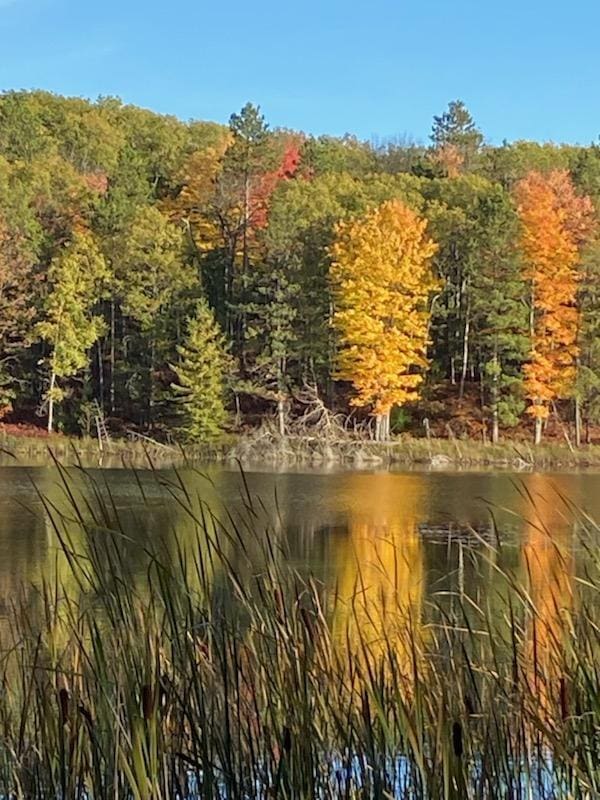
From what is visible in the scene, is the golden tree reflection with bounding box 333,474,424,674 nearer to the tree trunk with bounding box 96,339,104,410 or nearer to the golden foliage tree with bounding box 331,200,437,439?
the golden foliage tree with bounding box 331,200,437,439

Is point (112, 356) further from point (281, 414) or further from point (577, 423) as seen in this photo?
point (577, 423)

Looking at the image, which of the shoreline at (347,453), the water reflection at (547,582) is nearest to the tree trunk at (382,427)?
the shoreline at (347,453)

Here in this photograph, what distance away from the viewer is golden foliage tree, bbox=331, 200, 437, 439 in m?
34.8

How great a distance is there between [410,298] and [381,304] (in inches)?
41.5

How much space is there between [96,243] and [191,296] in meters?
3.88

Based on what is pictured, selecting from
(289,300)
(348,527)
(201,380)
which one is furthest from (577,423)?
(348,527)

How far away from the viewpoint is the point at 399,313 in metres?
35.2

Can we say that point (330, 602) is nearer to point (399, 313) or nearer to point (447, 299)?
point (399, 313)

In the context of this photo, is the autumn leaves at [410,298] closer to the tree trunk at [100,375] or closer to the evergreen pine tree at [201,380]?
the evergreen pine tree at [201,380]

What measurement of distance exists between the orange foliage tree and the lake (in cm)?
663

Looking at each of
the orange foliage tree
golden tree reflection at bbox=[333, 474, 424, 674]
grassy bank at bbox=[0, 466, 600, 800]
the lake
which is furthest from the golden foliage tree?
grassy bank at bbox=[0, 466, 600, 800]

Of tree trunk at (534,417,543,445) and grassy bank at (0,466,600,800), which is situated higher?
tree trunk at (534,417,543,445)

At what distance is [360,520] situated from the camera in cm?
1731

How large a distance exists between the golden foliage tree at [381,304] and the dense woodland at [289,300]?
0.23ft
